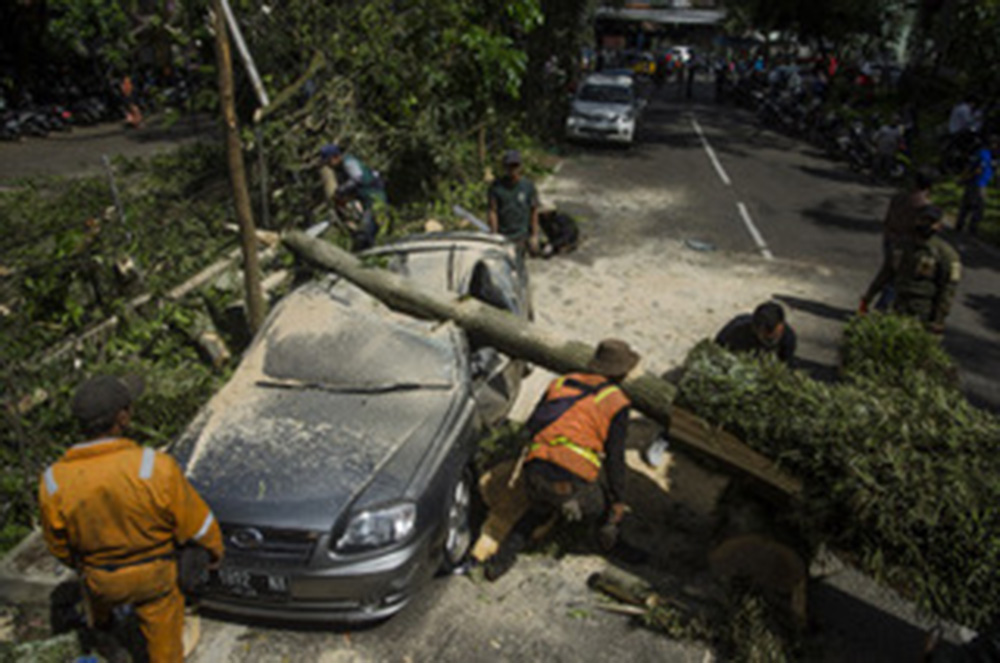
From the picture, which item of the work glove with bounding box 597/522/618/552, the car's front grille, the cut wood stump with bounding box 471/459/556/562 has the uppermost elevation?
the car's front grille

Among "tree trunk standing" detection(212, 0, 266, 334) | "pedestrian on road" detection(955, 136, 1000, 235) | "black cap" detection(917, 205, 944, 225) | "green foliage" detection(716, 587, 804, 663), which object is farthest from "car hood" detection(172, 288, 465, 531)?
"pedestrian on road" detection(955, 136, 1000, 235)

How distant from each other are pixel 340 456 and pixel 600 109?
54.5ft

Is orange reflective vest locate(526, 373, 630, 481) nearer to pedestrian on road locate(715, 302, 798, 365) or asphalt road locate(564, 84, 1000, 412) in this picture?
pedestrian on road locate(715, 302, 798, 365)

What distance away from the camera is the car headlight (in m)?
3.63

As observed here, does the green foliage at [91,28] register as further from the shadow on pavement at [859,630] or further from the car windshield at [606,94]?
the shadow on pavement at [859,630]

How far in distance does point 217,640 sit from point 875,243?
12.3 metres

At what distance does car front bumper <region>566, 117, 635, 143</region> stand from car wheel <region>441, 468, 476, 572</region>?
1548 centimetres

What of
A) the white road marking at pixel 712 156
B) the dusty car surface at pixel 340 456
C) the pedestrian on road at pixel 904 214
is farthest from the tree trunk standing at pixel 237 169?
the white road marking at pixel 712 156

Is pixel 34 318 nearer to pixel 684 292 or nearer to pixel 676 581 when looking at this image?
pixel 676 581

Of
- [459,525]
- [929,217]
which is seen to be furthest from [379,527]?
[929,217]

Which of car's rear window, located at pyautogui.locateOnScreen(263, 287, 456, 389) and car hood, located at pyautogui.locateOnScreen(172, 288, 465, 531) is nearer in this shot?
car hood, located at pyautogui.locateOnScreen(172, 288, 465, 531)

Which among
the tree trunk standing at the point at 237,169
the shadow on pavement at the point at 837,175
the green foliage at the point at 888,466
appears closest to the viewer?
the green foliage at the point at 888,466

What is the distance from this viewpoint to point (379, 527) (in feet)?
12.1

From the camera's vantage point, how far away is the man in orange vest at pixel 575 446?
13.6 feet
